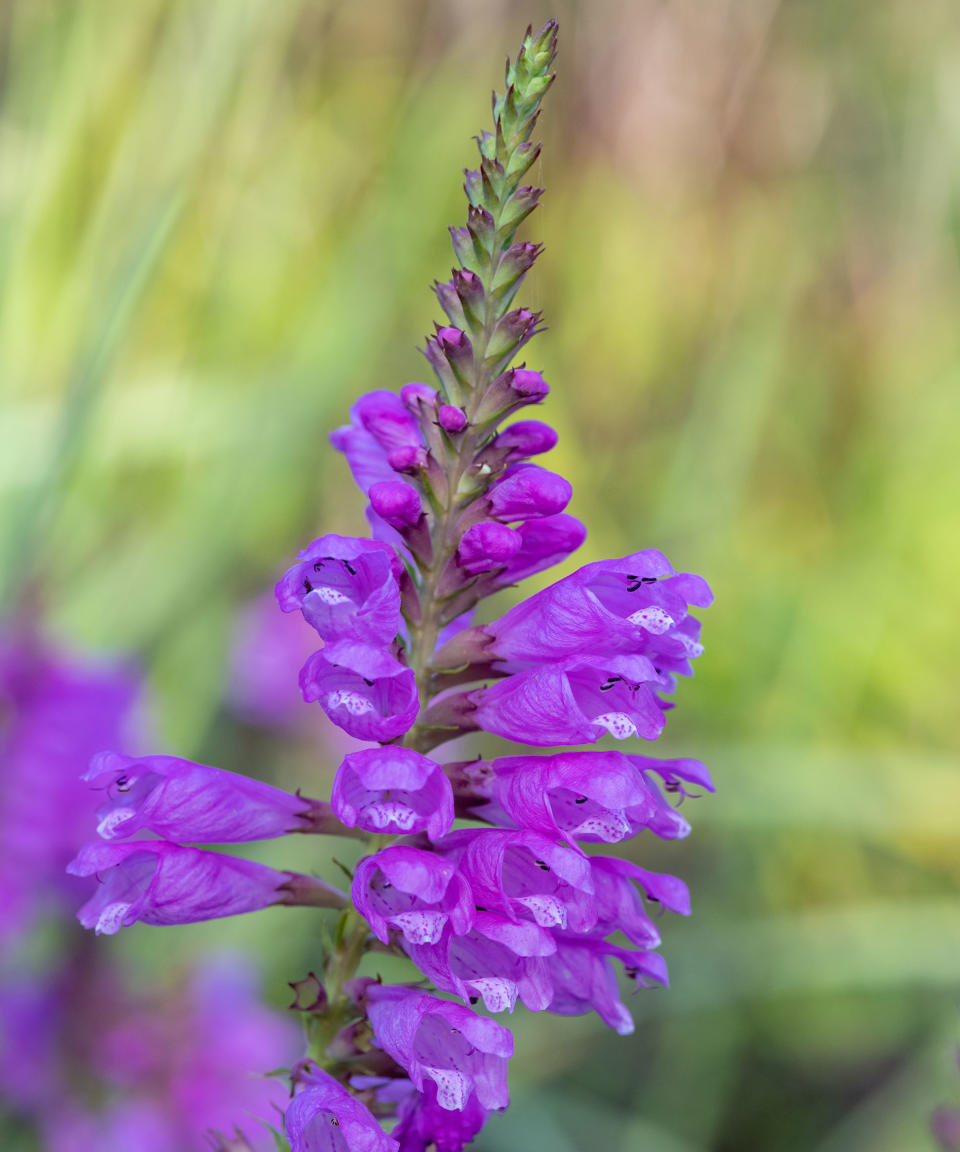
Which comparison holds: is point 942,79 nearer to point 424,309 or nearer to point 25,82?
point 424,309

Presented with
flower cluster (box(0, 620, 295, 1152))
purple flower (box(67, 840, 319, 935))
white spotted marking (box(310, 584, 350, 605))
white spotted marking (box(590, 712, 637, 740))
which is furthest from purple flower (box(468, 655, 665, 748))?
flower cluster (box(0, 620, 295, 1152))

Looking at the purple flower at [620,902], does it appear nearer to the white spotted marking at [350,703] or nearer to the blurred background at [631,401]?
the white spotted marking at [350,703]

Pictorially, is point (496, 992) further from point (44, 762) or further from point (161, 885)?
point (44, 762)

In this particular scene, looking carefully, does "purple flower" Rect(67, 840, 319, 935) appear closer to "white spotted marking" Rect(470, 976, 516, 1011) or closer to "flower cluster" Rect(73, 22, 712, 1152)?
"flower cluster" Rect(73, 22, 712, 1152)

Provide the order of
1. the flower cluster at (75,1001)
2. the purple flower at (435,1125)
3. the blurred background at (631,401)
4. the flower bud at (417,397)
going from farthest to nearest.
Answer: the blurred background at (631,401)
the flower cluster at (75,1001)
the flower bud at (417,397)
the purple flower at (435,1125)

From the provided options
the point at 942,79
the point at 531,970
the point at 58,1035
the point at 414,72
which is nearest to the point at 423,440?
the point at 531,970

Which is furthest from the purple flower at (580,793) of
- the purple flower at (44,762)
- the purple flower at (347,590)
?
the purple flower at (44,762)
